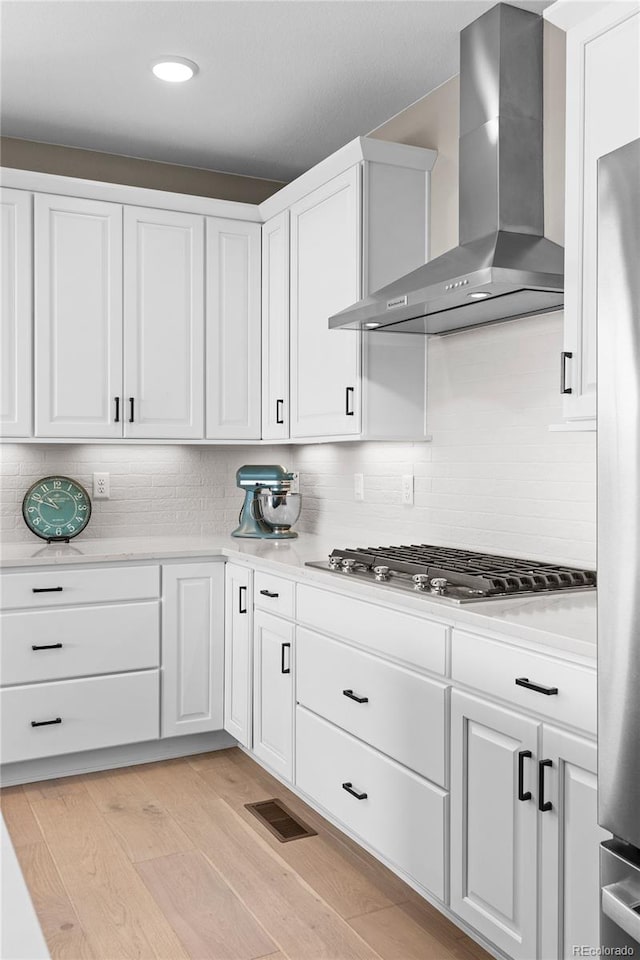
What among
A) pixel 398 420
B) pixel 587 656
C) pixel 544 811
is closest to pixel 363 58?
pixel 398 420

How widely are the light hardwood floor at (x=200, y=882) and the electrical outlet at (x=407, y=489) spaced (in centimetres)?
124

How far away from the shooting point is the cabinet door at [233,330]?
3.92 metres

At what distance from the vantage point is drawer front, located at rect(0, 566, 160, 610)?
3.29m

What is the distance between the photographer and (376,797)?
8.20 ft

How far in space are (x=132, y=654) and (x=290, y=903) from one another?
136 cm

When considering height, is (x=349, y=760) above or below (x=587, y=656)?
below

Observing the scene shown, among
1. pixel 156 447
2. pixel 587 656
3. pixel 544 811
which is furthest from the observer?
pixel 156 447

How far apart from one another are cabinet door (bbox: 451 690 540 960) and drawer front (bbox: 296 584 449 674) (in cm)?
15

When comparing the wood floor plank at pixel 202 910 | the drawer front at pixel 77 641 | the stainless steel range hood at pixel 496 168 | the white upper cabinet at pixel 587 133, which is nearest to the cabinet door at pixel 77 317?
the drawer front at pixel 77 641

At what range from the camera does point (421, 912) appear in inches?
94.6

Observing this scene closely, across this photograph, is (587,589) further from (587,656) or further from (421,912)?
(421,912)

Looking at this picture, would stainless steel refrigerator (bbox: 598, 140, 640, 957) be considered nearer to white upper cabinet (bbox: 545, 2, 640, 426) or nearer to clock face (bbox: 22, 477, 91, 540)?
white upper cabinet (bbox: 545, 2, 640, 426)

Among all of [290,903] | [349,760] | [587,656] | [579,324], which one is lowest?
[290,903]

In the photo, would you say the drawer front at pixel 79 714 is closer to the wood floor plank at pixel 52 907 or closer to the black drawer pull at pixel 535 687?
the wood floor plank at pixel 52 907
